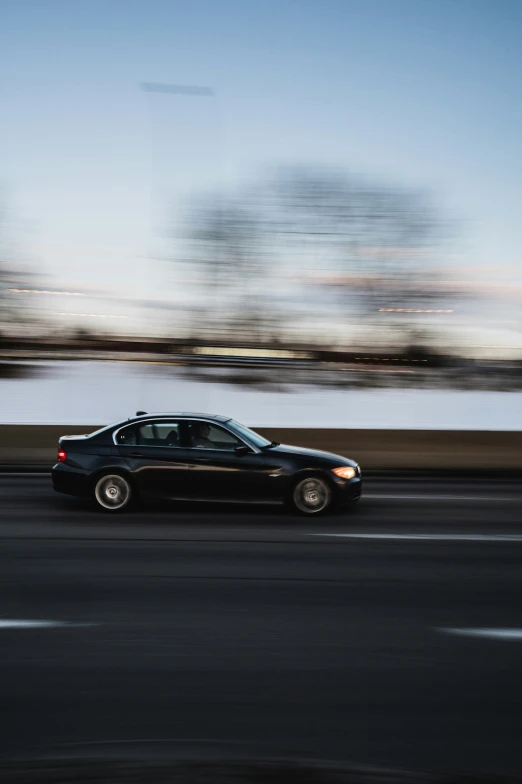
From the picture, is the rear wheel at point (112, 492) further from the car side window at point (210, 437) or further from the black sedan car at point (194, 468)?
the car side window at point (210, 437)

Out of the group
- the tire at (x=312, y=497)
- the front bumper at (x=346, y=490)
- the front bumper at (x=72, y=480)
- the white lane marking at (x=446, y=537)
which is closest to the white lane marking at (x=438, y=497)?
the front bumper at (x=346, y=490)

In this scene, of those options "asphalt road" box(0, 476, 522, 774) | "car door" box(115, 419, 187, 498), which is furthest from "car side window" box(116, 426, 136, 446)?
"asphalt road" box(0, 476, 522, 774)

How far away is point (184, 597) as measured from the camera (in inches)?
262

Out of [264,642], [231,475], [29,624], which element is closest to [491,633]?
[264,642]

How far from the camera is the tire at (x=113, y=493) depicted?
10.8 meters

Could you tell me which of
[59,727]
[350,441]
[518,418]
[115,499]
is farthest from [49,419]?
[59,727]

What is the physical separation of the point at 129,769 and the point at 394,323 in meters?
22.7

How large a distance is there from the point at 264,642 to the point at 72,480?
5.98 meters

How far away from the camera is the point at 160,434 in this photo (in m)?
11.0

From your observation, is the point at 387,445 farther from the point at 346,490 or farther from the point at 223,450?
the point at 223,450

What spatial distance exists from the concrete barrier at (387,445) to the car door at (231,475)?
725 cm

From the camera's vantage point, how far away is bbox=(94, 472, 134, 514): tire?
426 inches

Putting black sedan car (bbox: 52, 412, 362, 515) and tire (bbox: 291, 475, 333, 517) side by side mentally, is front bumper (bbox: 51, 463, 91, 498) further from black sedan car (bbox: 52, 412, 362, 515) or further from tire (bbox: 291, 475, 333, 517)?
tire (bbox: 291, 475, 333, 517)

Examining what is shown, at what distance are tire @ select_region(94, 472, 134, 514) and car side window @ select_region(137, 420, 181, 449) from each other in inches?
23.0
